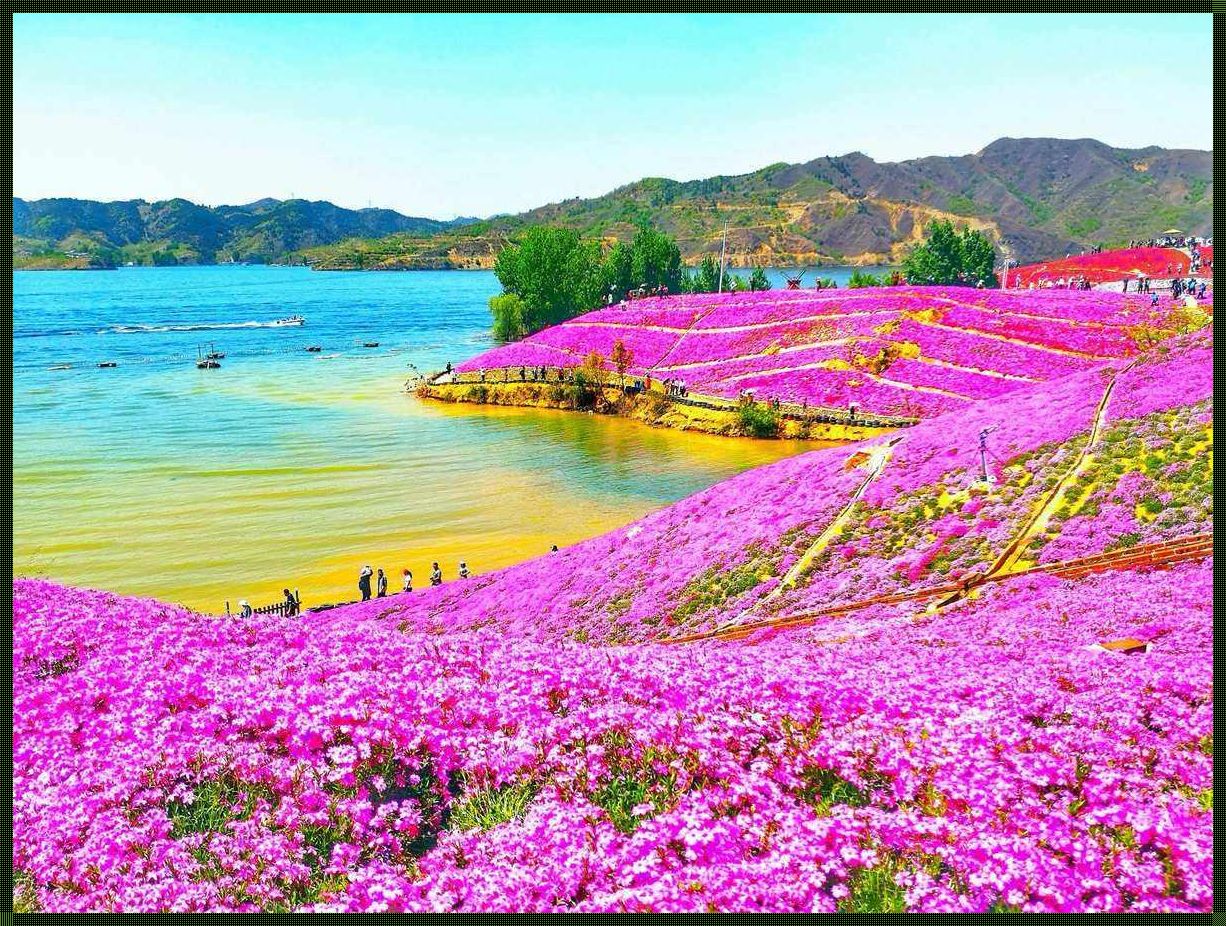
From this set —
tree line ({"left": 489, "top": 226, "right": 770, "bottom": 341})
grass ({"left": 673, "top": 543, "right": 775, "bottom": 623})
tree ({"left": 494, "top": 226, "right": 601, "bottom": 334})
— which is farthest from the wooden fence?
grass ({"left": 673, "top": 543, "right": 775, "bottom": 623})

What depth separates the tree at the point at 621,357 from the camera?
289ft

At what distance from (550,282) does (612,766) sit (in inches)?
4643

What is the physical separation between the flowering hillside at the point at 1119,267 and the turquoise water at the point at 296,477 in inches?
3839

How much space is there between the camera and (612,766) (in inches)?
353

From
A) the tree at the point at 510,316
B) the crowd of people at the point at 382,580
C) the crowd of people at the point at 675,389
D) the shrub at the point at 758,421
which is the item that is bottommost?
the crowd of people at the point at 382,580

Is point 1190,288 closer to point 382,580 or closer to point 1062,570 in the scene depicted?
point 1062,570

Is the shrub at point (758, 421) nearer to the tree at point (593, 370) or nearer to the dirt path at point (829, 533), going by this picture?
the tree at point (593, 370)

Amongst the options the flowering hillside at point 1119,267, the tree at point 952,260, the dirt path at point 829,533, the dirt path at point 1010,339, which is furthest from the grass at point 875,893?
the tree at point 952,260

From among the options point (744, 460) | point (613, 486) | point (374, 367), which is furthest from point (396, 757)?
point (374, 367)

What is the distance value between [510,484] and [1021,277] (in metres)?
136

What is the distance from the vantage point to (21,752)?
9.80 metres

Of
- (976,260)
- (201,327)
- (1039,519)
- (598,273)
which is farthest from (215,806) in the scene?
(201,327)

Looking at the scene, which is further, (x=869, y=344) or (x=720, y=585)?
(x=869, y=344)

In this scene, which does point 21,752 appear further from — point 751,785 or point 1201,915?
point 1201,915
